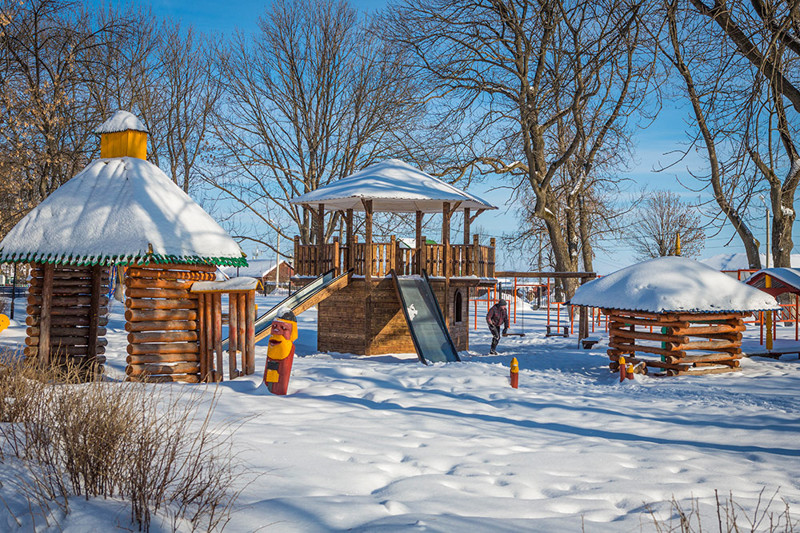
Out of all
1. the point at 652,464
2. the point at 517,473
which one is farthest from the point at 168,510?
the point at 652,464

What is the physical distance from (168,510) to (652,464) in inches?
193

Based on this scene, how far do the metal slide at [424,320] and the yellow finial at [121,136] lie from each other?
7.32 meters

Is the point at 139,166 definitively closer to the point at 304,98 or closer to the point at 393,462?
the point at 393,462

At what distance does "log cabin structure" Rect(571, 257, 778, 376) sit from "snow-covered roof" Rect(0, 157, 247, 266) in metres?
8.62

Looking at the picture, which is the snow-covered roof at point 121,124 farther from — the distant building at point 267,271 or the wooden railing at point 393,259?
the distant building at point 267,271

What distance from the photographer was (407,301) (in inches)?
623

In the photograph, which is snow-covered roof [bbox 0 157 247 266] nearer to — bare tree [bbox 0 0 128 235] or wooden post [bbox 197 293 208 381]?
wooden post [bbox 197 293 208 381]

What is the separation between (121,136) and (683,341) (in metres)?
12.4

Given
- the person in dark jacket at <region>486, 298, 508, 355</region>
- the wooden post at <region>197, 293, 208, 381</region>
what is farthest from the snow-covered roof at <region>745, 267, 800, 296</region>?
the wooden post at <region>197, 293, 208, 381</region>

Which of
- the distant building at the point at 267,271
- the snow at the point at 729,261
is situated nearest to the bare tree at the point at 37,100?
the distant building at the point at 267,271

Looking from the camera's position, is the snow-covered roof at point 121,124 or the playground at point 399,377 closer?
the playground at point 399,377

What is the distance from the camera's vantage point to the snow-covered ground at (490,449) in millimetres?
4289

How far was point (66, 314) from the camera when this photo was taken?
33.8ft

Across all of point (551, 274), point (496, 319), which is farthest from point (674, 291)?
point (551, 274)
